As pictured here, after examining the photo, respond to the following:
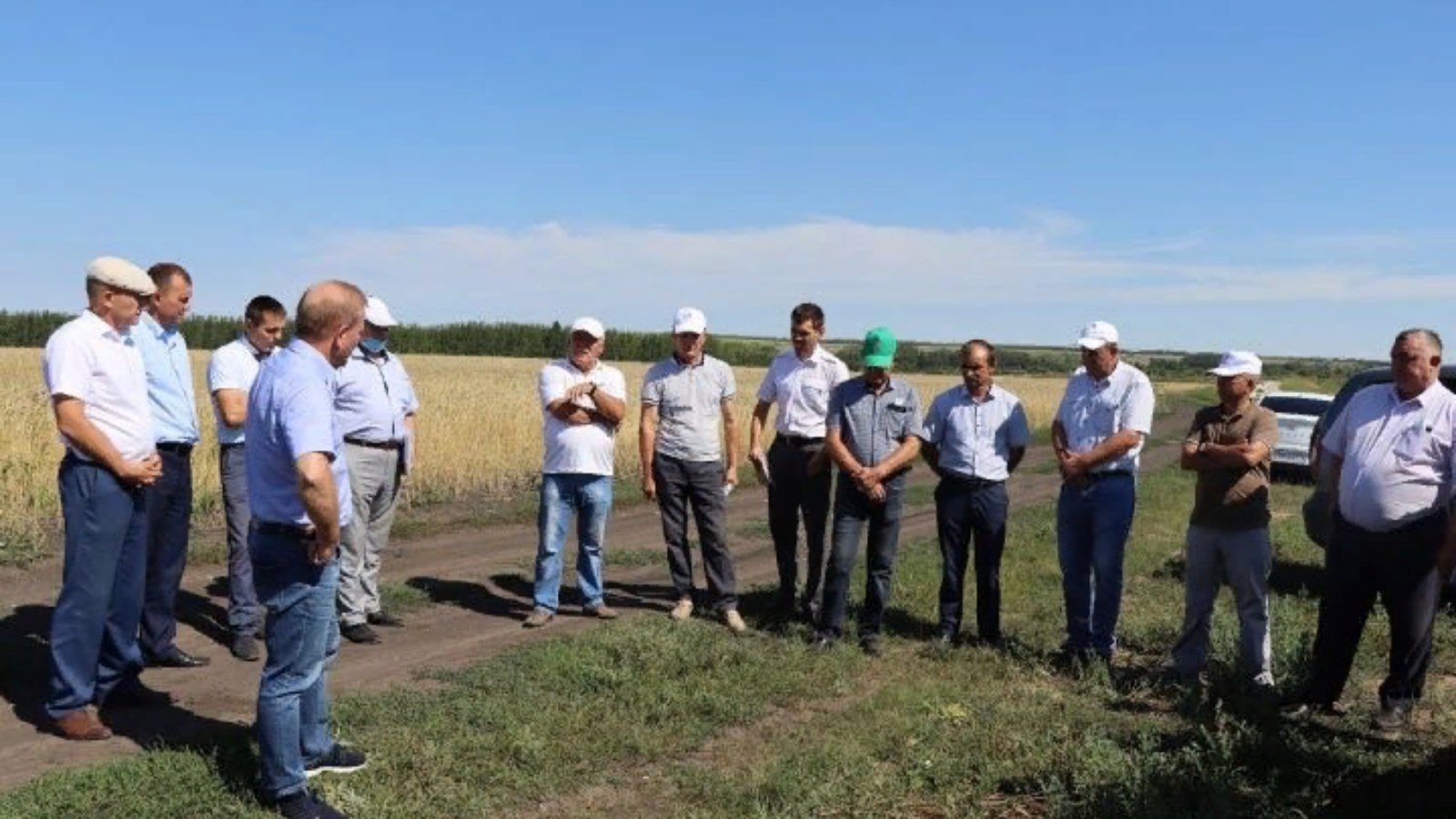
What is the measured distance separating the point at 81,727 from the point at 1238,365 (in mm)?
6191

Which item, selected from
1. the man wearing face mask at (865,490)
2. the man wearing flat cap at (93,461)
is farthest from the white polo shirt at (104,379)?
the man wearing face mask at (865,490)

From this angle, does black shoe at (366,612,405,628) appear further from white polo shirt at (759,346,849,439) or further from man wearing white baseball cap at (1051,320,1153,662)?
man wearing white baseball cap at (1051,320,1153,662)

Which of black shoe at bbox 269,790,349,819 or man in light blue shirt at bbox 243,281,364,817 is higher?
man in light blue shirt at bbox 243,281,364,817

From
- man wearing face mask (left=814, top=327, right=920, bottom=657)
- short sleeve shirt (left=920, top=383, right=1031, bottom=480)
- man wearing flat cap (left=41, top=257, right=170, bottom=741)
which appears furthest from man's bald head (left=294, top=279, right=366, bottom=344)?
short sleeve shirt (left=920, top=383, right=1031, bottom=480)

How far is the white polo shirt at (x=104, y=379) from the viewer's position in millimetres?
4891

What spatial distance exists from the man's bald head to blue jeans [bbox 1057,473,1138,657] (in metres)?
4.49

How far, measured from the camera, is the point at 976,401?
24.2ft

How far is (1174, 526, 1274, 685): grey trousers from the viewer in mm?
6238

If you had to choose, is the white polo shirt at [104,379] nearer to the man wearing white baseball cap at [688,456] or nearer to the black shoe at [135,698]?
the black shoe at [135,698]

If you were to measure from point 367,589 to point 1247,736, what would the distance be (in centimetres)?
544

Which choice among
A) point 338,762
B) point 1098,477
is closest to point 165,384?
point 338,762

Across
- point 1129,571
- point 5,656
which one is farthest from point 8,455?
point 1129,571

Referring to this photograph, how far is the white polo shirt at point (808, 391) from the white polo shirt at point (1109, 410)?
1611mm

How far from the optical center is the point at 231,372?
A: 21.8 ft
